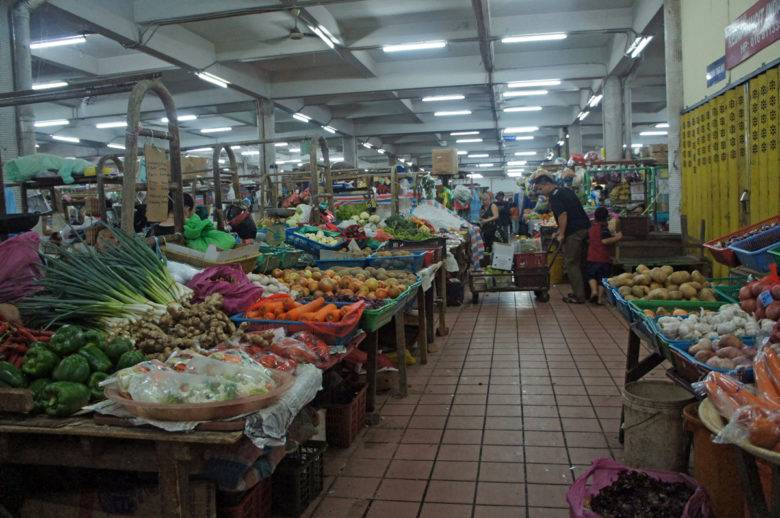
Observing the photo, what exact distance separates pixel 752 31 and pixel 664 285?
3.51 meters

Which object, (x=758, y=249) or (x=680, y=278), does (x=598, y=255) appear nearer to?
(x=680, y=278)

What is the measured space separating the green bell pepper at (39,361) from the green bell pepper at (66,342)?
0.04 metres

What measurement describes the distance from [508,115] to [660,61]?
739cm

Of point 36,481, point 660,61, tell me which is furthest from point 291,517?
point 660,61

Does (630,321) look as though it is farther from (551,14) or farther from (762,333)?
(551,14)

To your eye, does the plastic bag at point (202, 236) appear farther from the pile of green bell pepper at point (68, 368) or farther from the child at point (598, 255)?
the child at point (598, 255)

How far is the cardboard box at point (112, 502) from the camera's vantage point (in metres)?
2.26

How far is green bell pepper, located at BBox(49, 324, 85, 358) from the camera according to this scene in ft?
8.61

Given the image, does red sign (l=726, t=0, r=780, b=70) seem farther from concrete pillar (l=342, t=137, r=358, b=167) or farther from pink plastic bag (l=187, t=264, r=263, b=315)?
concrete pillar (l=342, t=137, r=358, b=167)

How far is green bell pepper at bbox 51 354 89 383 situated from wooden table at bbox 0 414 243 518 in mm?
181

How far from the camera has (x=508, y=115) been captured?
22.2 meters

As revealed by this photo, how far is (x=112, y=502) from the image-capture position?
245 centimetres

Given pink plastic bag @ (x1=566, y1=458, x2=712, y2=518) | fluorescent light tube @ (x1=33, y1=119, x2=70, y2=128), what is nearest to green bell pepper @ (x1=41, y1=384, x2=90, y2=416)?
pink plastic bag @ (x1=566, y1=458, x2=712, y2=518)

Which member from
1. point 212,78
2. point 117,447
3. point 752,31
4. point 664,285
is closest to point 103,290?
point 117,447
